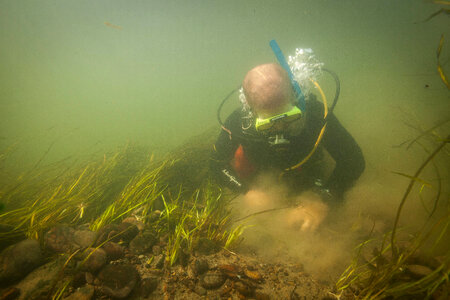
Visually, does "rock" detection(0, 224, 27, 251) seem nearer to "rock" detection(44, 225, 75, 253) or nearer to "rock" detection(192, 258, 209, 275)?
"rock" detection(44, 225, 75, 253)

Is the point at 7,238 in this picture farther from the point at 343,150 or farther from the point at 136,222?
the point at 343,150

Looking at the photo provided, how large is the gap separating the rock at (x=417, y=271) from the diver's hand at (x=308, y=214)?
1.42 metres

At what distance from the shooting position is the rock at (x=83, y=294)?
5.05ft

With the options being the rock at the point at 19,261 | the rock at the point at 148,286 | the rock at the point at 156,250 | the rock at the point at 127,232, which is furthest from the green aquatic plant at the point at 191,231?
the rock at the point at 19,261

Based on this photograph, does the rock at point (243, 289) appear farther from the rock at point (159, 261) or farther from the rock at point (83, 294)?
the rock at point (83, 294)

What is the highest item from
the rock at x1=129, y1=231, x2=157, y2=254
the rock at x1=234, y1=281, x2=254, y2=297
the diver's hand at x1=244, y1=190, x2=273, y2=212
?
the rock at x1=129, y1=231, x2=157, y2=254

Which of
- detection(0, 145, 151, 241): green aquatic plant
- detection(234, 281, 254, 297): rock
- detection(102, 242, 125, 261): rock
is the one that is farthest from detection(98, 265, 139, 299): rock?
detection(0, 145, 151, 241): green aquatic plant

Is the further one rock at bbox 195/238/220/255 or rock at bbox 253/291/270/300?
rock at bbox 195/238/220/255

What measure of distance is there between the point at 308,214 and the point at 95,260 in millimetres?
3205

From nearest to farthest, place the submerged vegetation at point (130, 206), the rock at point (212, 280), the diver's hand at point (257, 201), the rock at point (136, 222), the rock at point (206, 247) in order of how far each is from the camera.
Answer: the rock at point (212, 280), the rock at point (206, 247), the submerged vegetation at point (130, 206), the rock at point (136, 222), the diver's hand at point (257, 201)

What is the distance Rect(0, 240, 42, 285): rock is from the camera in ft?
5.49

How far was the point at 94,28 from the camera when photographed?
3456 cm

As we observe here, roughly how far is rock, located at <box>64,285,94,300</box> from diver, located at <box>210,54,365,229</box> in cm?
260

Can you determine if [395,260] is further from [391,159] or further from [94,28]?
[94,28]
